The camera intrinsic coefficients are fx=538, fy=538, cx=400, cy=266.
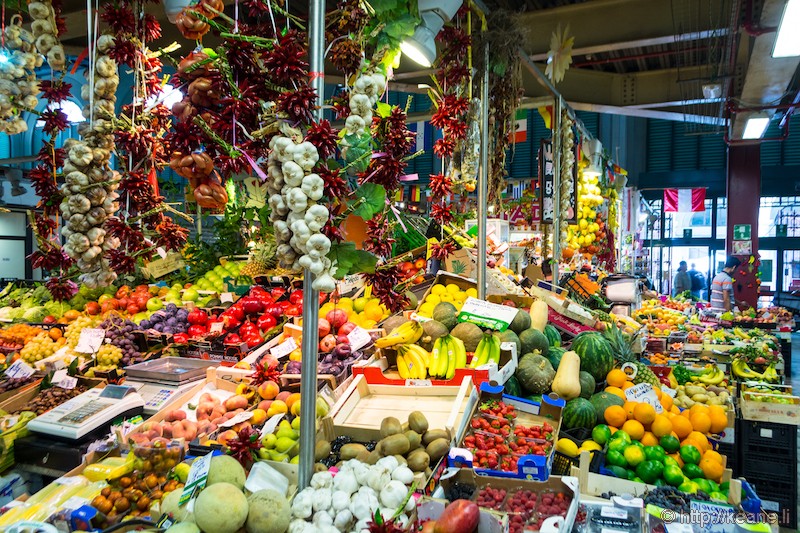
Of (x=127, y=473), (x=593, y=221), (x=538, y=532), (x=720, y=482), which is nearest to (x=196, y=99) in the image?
(x=127, y=473)

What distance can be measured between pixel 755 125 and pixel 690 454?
8.54 metres

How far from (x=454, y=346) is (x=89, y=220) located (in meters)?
2.16

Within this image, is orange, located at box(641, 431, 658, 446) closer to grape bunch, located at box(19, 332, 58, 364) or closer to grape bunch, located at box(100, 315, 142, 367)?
grape bunch, located at box(100, 315, 142, 367)

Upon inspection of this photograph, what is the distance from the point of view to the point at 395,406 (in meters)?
3.03

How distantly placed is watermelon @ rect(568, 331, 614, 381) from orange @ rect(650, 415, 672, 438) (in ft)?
2.21

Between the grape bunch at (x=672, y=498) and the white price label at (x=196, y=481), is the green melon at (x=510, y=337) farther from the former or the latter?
the white price label at (x=196, y=481)

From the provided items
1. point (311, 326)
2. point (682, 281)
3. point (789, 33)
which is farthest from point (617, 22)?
point (682, 281)

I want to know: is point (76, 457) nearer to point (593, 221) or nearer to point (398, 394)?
point (398, 394)

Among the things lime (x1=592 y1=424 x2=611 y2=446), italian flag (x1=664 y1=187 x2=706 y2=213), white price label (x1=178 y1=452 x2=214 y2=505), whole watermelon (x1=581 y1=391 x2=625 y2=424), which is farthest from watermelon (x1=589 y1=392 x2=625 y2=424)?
italian flag (x1=664 y1=187 x2=706 y2=213)

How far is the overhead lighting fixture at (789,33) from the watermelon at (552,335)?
10.0ft

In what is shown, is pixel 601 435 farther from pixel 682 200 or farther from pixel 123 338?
pixel 682 200

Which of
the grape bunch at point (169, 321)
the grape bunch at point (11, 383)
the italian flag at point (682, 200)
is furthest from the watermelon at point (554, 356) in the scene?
the italian flag at point (682, 200)

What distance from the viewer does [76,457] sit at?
2.88m

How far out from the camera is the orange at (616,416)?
3307mm
